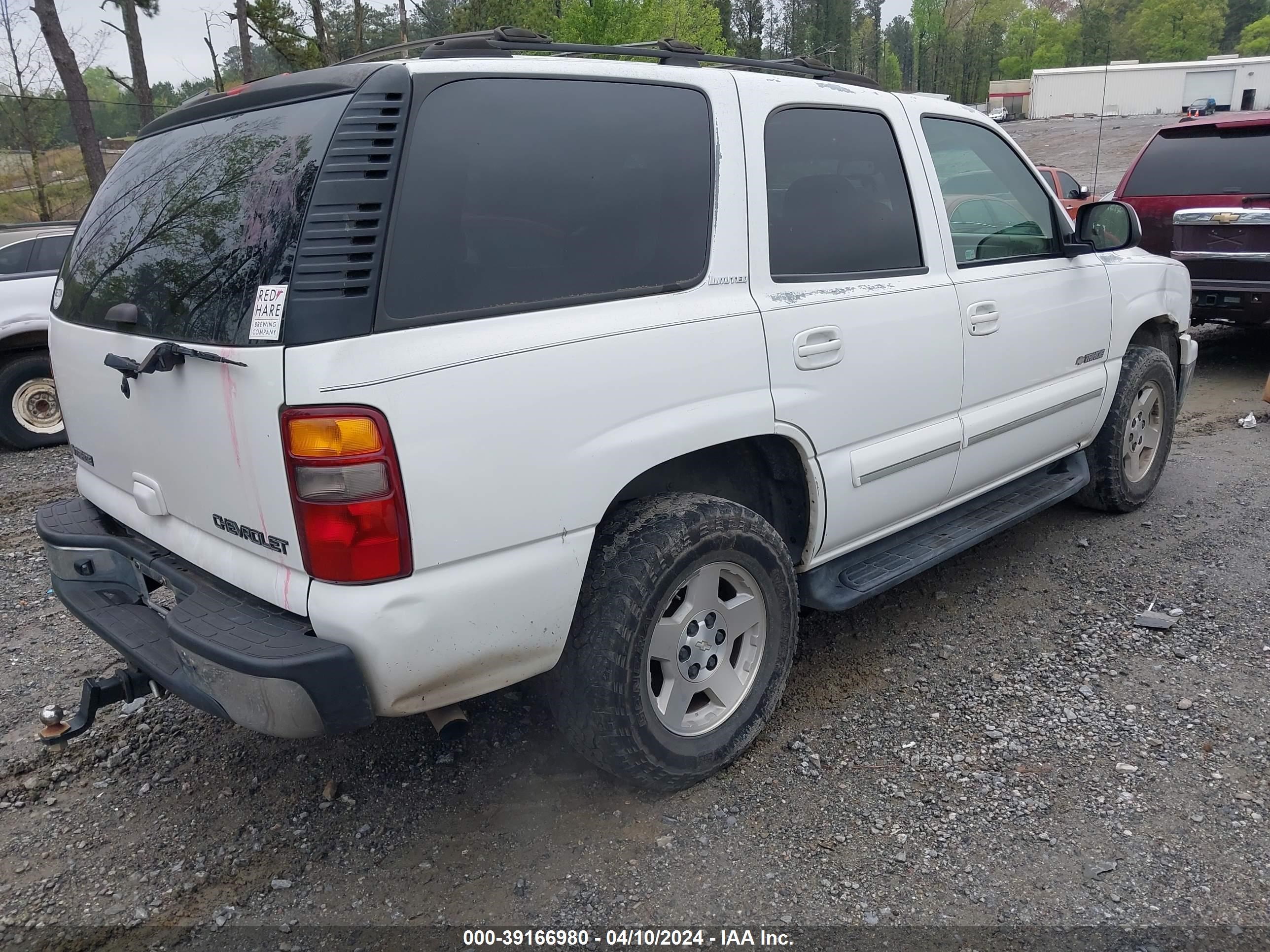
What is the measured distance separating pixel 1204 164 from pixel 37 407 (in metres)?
9.30

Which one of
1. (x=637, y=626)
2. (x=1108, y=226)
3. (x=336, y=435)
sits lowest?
(x=637, y=626)

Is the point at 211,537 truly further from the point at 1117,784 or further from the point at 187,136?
the point at 1117,784

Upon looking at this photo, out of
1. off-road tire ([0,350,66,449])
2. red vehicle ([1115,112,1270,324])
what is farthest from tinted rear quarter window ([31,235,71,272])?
red vehicle ([1115,112,1270,324])

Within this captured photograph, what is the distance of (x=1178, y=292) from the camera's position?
5.02m

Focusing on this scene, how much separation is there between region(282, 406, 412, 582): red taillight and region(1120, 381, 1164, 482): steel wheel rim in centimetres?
392

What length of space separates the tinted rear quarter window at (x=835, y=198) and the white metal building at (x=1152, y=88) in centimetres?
4829

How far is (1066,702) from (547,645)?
1949mm

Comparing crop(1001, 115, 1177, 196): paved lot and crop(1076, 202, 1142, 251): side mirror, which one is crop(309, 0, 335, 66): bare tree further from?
crop(1076, 202, 1142, 251): side mirror

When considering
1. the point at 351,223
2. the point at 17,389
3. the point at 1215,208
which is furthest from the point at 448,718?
the point at 1215,208

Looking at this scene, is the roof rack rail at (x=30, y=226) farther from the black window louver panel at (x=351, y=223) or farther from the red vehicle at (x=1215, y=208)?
the red vehicle at (x=1215, y=208)

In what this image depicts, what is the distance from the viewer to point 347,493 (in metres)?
2.13

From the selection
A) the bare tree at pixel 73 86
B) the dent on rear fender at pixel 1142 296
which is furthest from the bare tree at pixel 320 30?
the dent on rear fender at pixel 1142 296

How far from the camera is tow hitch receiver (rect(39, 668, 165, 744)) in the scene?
273 centimetres

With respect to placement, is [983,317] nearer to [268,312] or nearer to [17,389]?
[268,312]
